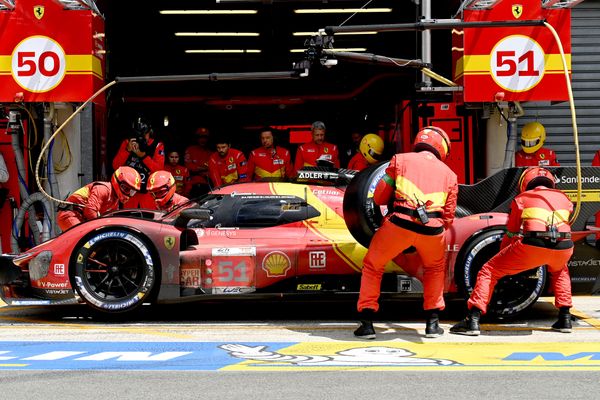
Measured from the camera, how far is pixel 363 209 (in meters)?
8.95

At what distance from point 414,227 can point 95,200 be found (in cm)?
414

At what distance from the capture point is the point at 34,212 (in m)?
13.9

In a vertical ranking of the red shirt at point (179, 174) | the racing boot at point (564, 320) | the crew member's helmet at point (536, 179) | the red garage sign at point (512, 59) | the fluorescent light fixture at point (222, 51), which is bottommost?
the racing boot at point (564, 320)

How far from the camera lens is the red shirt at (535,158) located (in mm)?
13770

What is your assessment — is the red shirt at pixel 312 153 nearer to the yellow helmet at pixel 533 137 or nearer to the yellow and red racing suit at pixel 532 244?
the yellow helmet at pixel 533 137

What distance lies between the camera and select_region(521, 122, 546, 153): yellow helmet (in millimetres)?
13773

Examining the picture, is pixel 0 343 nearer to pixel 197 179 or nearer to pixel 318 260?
pixel 318 260

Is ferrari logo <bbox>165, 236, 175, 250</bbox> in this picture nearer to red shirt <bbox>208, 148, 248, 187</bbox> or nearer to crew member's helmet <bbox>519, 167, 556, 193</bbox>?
crew member's helmet <bbox>519, 167, 556, 193</bbox>

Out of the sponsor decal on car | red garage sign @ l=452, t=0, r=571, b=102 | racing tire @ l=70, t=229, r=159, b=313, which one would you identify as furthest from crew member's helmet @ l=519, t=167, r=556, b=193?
red garage sign @ l=452, t=0, r=571, b=102

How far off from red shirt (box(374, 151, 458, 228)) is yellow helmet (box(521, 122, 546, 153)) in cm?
548

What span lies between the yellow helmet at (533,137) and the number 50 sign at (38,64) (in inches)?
245

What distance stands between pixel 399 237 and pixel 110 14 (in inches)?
380

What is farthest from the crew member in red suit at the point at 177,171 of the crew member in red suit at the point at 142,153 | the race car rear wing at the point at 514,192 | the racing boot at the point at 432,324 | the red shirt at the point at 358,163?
the racing boot at the point at 432,324

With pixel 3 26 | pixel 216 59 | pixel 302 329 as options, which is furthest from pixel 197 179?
pixel 302 329
